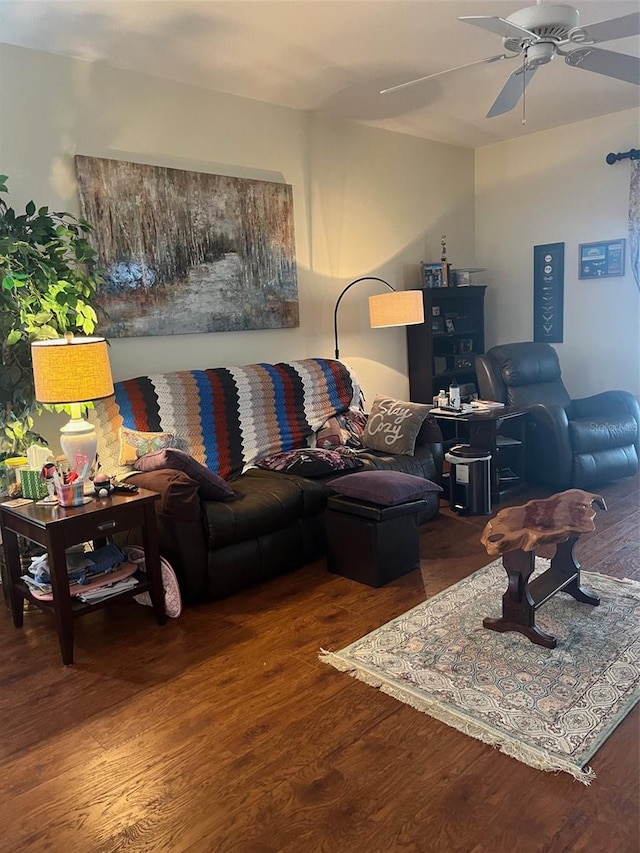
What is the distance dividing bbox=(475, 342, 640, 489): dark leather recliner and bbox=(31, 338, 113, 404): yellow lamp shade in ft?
9.78

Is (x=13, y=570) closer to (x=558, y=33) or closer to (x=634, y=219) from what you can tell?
(x=558, y=33)

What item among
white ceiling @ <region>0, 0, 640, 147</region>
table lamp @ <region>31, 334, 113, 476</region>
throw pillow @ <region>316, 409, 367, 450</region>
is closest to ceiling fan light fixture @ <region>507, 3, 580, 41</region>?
white ceiling @ <region>0, 0, 640, 147</region>

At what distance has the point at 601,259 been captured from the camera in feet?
17.6

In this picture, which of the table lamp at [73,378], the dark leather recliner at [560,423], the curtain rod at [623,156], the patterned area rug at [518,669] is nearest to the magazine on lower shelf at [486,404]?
the dark leather recliner at [560,423]

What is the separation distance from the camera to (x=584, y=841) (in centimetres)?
165

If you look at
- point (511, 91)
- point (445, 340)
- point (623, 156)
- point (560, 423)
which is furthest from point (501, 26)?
point (445, 340)

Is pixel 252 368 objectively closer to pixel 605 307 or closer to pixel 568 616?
pixel 568 616

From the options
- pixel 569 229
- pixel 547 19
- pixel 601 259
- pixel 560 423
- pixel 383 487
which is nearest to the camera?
pixel 547 19

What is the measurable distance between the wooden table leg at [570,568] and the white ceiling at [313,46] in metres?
2.48

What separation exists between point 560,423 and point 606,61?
2308 mm

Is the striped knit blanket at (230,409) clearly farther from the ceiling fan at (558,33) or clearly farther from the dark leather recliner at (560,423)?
the ceiling fan at (558,33)

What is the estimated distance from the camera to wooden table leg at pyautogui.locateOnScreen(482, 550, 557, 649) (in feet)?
8.27

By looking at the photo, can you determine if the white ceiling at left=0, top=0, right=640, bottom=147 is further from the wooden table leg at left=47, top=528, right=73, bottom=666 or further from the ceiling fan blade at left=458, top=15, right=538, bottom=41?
the wooden table leg at left=47, top=528, right=73, bottom=666

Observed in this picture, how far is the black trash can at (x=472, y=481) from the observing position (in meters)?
4.16
